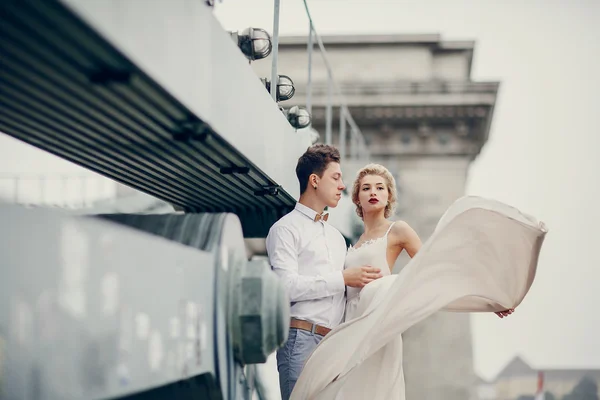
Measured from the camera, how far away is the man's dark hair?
15.8 feet

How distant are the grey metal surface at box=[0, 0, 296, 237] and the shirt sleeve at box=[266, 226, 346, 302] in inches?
21.2

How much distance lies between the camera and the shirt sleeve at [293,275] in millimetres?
4504

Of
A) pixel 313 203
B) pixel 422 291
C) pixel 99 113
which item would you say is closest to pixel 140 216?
pixel 99 113

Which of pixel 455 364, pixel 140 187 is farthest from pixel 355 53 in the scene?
pixel 140 187

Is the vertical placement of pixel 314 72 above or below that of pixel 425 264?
above

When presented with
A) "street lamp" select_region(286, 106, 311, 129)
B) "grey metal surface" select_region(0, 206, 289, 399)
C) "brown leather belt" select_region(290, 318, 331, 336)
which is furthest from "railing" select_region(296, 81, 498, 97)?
"grey metal surface" select_region(0, 206, 289, 399)

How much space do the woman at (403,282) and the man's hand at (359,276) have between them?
12 centimetres

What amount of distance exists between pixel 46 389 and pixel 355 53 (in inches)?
786

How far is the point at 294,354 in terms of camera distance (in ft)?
15.2

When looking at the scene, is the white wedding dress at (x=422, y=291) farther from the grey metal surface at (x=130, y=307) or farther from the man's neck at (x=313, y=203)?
the grey metal surface at (x=130, y=307)

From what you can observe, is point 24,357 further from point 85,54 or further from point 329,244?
point 329,244

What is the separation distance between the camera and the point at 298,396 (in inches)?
179

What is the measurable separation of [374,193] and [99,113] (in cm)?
187

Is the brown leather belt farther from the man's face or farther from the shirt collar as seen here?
the man's face
